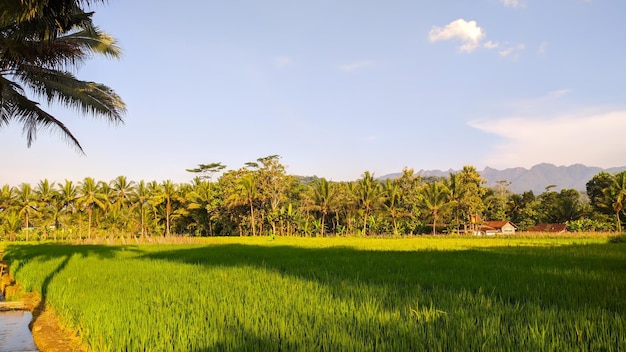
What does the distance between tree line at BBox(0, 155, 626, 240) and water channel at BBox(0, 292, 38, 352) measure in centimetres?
3455

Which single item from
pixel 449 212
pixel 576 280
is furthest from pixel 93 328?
pixel 449 212

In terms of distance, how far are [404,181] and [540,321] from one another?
4556 centimetres

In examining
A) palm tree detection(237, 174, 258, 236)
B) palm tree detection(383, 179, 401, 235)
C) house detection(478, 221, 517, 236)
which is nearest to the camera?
palm tree detection(237, 174, 258, 236)

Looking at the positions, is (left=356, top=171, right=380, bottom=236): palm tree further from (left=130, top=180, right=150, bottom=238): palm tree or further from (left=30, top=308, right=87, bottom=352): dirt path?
(left=30, top=308, right=87, bottom=352): dirt path

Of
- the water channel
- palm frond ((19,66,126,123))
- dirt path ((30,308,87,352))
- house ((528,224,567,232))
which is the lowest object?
house ((528,224,567,232))

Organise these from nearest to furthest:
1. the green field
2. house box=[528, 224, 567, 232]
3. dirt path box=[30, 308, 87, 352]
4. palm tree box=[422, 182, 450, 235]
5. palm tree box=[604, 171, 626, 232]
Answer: the green field
dirt path box=[30, 308, 87, 352]
palm tree box=[604, 171, 626, 232]
palm tree box=[422, 182, 450, 235]
house box=[528, 224, 567, 232]

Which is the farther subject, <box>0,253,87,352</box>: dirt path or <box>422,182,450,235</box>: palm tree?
<box>422,182,450,235</box>: palm tree

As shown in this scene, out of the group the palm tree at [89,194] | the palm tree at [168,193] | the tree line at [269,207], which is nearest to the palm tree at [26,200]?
the tree line at [269,207]

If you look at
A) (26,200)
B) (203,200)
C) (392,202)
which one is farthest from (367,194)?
(26,200)

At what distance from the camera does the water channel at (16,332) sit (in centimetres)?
505

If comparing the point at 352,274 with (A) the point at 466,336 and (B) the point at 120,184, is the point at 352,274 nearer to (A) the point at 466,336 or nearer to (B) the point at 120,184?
(A) the point at 466,336

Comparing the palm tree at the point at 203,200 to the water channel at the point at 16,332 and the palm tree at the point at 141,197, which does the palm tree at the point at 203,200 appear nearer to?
the palm tree at the point at 141,197

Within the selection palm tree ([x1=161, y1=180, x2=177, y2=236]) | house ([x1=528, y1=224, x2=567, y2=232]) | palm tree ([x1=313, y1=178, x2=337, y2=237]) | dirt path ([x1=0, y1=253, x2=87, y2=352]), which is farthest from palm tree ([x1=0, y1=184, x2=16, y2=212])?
house ([x1=528, y1=224, x2=567, y2=232])

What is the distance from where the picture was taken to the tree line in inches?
1672
